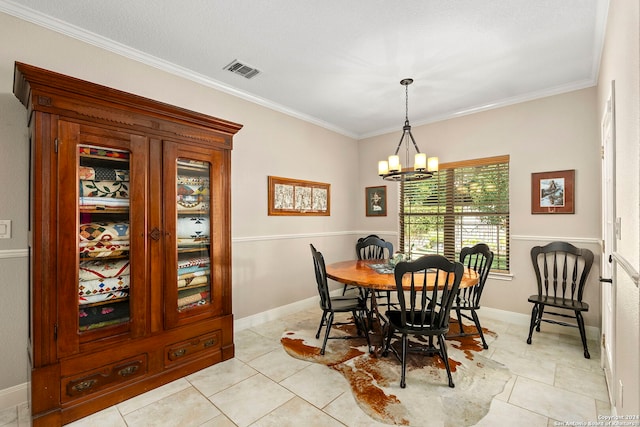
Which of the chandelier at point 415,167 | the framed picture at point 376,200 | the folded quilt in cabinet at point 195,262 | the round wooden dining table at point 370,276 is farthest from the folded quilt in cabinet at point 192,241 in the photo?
the framed picture at point 376,200

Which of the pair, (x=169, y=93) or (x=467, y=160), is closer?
(x=169, y=93)

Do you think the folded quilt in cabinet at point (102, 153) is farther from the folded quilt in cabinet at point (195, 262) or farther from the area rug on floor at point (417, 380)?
the area rug on floor at point (417, 380)

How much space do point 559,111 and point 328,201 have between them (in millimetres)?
3035

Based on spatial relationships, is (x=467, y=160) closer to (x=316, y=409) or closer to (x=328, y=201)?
(x=328, y=201)

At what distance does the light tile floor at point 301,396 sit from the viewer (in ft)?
6.22

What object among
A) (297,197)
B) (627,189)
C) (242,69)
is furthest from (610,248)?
(242,69)

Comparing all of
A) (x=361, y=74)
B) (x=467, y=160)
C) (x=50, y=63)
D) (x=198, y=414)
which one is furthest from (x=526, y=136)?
(x=50, y=63)

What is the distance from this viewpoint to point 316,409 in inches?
78.8

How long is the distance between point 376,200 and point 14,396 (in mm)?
4475

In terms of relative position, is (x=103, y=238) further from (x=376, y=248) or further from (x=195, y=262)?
(x=376, y=248)

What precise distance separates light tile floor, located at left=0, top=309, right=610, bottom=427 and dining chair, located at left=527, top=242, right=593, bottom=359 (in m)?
0.39

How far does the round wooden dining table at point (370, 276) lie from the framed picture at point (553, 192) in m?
1.39

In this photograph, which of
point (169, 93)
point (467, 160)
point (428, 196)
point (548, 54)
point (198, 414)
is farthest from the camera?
point (428, 196)

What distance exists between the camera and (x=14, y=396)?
80.8 inches
